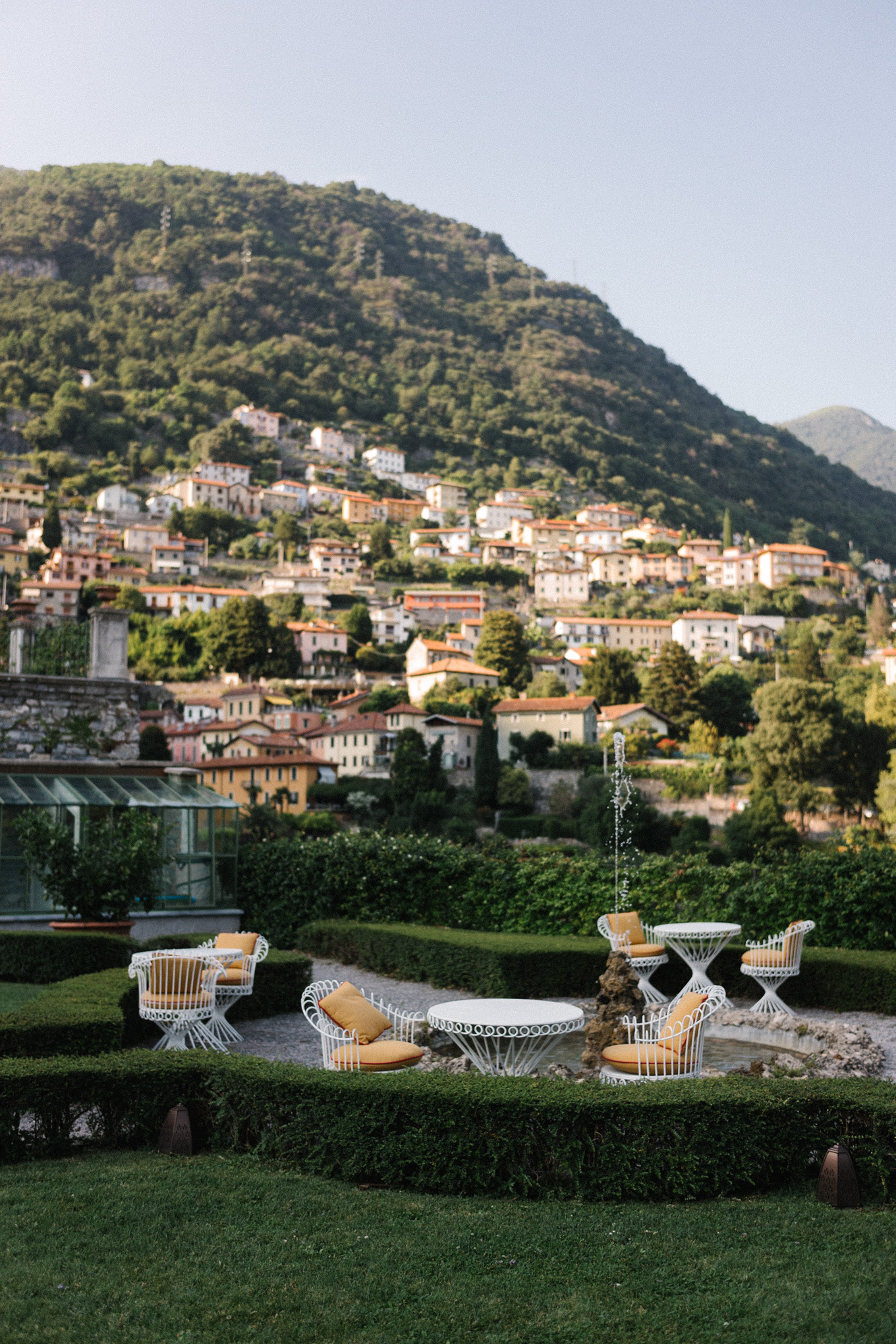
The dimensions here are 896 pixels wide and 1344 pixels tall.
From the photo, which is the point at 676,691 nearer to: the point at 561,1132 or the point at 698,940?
the point at 698,940

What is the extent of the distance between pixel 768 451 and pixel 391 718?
140270 mm

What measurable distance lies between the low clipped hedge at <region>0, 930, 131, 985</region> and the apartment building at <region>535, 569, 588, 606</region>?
96416 millimetres

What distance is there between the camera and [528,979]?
10.1m

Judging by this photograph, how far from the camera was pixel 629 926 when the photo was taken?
9.30 meters

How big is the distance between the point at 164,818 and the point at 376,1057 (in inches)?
346

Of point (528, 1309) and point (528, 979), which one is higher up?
point (528, 1309)

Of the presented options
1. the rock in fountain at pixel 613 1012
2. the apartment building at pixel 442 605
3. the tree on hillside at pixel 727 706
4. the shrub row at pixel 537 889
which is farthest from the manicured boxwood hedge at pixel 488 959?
the apartment building at pixel 442 605

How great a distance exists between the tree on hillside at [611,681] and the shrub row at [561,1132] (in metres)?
66.7

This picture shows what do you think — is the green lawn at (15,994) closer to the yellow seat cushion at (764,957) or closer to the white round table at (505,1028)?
the white round table at (505,1028)

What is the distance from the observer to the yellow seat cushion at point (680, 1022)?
5.48 metres

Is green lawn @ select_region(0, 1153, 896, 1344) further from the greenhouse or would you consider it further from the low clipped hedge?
the greenhouse

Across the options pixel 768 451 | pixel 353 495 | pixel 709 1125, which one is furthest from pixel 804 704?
pixel 768 451

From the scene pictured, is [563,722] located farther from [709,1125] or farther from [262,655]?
[709,1125]

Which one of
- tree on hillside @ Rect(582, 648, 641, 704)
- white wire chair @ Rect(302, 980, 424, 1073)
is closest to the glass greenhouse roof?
white wire chair @ Rect(302, 980, 424, 1073)
